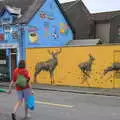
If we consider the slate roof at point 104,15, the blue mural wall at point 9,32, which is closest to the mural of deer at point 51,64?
the blue mural wall at point 9,32

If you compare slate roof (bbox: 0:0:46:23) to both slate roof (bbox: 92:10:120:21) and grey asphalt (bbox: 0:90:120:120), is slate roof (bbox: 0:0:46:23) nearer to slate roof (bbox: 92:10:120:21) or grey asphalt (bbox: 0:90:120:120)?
slate roof (bbox: 92:10:120:21)

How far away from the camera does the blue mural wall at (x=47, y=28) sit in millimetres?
27391

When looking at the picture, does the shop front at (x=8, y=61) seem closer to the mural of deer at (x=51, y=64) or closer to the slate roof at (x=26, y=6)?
the slate roof at (x=26, y=6)

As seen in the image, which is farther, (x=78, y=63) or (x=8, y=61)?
(x=8, y=61)

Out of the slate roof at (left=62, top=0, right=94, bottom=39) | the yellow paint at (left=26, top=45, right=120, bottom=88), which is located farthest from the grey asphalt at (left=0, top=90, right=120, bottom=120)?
the slate roof at (left=62, top=0, right=94, bottom=39)

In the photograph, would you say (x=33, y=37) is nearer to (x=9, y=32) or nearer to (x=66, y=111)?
(x=9, y=32)

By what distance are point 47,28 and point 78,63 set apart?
7417mm

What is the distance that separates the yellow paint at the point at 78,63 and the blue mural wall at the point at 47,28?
2.58m

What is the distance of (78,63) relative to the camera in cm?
2203

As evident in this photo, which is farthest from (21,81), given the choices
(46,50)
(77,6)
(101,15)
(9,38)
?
(101,15)

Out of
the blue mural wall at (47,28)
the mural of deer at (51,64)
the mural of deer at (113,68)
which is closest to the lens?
the mural of deer at (113,68)

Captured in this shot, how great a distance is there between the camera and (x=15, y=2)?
30234 mm

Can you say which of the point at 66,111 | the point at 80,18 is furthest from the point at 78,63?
the point at 80,18

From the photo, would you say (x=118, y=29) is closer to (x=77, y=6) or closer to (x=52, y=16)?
(x=77, y=6)
